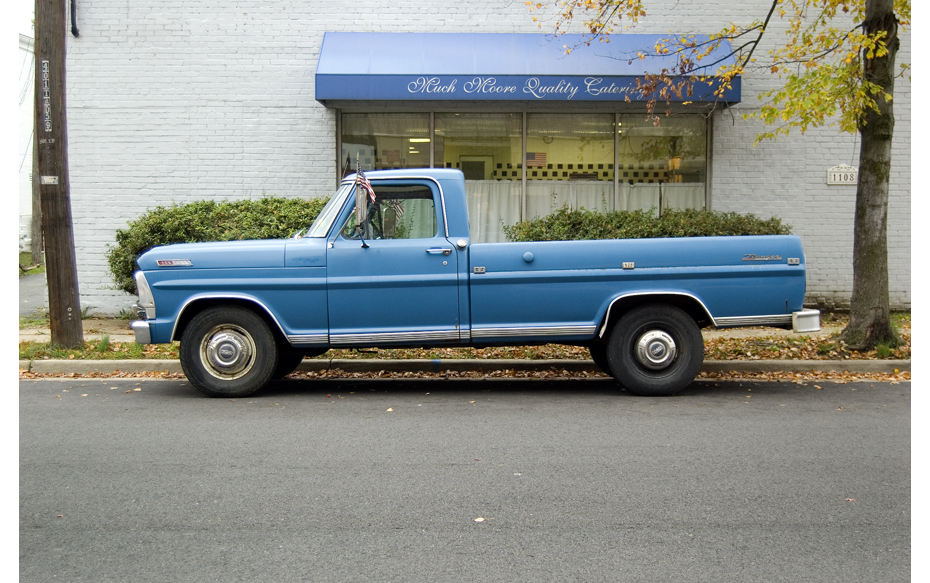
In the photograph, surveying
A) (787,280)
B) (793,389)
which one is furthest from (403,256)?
(793,389)

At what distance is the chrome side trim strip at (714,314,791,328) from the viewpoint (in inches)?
310

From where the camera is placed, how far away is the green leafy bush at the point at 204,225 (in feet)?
39.1

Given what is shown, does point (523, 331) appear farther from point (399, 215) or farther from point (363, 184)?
point (363, 184)

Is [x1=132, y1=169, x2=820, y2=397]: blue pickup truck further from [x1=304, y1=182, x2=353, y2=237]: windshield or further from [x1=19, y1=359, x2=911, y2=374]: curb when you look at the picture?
[x1=19, y1=359, x2=911, y2=374]: curb

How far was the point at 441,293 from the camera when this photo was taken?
7801 mm

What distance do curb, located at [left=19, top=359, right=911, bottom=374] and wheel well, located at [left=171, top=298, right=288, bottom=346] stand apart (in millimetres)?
1565

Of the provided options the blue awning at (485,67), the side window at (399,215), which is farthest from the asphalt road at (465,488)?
the blue awning at (485,67)

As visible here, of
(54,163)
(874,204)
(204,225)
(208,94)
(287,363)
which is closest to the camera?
(287,363)

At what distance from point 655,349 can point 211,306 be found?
14.5ft

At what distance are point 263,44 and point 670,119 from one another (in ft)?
23.0

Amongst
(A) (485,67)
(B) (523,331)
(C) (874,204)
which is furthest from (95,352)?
(C) (874,204)

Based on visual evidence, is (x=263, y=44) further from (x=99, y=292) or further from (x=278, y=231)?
(x=99, y=292)

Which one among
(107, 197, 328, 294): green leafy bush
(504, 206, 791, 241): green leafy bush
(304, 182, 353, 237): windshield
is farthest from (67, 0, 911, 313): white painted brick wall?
(304, 182, 353, 237): windshield

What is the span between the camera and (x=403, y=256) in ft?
25.6
